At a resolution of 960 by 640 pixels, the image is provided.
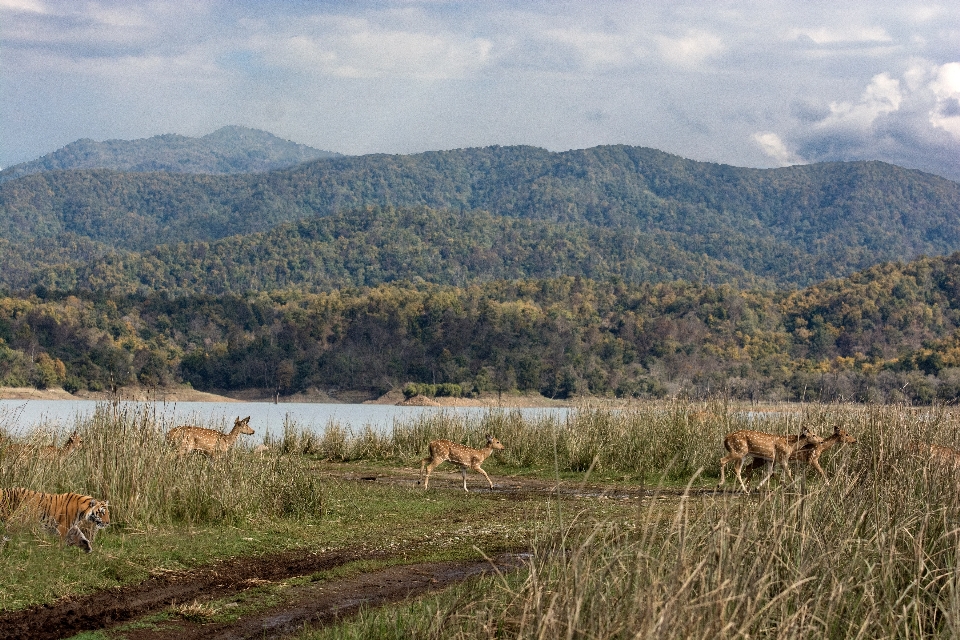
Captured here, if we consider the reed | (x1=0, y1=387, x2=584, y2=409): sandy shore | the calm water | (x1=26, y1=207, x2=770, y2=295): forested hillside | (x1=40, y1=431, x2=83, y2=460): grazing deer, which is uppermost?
(x1=26, y1=207, x2=770, y2=295): forested hillside

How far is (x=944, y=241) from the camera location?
654 ft

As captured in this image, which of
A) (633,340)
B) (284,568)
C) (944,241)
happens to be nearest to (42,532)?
(284,568)

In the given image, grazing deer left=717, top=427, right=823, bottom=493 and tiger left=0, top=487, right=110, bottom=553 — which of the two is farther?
grazing deer left=717, top=427, right=823, bottom=493

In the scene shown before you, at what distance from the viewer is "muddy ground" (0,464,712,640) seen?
21.1 feet

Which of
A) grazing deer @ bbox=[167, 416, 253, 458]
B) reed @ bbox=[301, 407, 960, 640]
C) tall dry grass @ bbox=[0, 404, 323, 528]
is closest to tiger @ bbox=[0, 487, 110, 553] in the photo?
tall dry grass @ bbox=[0, 404, 323, 528]

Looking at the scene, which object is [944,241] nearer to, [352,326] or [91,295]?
[352,326]

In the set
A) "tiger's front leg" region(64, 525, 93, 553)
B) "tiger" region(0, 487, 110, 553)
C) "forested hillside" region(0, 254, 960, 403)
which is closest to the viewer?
"tiger's front leg" region(64, 525, 93, 553)

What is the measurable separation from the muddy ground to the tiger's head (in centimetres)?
107

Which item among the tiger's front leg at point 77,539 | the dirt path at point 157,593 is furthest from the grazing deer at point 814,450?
the tiger's front leg at point 77,539

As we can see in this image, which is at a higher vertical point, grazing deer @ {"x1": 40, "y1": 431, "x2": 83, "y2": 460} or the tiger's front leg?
grazing deer @ {"x1": 40, "y1": 431, "x2": 83, "y2": 460}

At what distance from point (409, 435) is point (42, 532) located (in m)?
13.3

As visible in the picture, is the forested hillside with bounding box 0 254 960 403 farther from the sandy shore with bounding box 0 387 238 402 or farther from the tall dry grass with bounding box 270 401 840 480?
the tall dry grass with bounding box 270 401 840 480

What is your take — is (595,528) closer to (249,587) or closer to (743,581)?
(743,581)

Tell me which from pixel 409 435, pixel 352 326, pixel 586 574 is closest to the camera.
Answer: pixel 586 574
